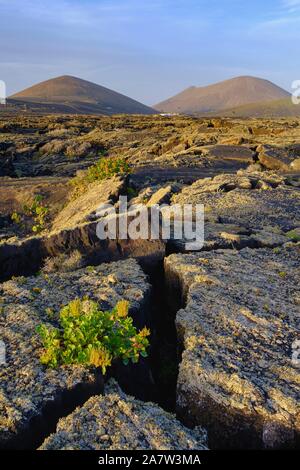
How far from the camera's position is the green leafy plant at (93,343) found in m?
5.99

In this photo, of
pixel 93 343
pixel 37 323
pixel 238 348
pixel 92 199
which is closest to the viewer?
pixel 93 343

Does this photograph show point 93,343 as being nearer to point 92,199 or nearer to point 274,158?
point 92,199

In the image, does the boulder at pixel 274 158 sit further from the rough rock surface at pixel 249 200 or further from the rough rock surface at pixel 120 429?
the rough rock surface at pixel 120 429

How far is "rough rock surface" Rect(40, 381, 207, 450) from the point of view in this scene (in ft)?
16.5

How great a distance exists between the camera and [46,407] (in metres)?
5.54

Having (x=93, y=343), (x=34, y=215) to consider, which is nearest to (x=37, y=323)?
(x=93, y=343)

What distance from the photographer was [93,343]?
6.05 metres

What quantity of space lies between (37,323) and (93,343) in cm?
151

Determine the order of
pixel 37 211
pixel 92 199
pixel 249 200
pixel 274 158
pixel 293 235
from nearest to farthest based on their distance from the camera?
pixel 293 235, pixel 249 200, pixel 92 199, pixel 37 211, pixel 274 158

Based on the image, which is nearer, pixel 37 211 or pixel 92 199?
pixel 92 199

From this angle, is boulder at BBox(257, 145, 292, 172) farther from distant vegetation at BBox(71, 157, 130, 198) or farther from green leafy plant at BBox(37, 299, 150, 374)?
green leafy plant at BBox(37, 299, 150, 374)

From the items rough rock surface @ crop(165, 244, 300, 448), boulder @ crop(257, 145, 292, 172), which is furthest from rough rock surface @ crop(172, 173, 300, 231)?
boulder @ crop(257, 145, 292, 172)

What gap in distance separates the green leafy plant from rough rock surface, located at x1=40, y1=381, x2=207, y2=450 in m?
0.46
